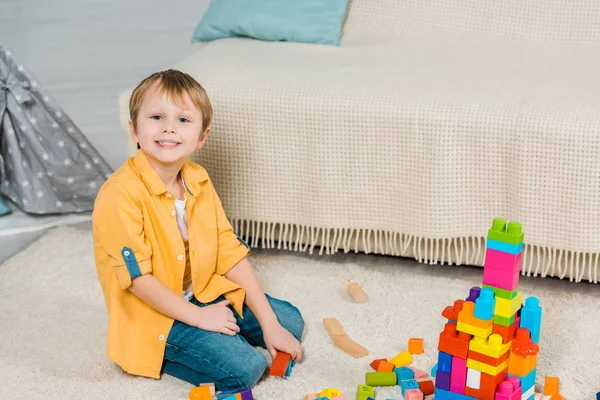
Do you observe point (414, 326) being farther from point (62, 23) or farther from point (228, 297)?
point (62, 23)

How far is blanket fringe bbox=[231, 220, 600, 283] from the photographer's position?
6.28 ft

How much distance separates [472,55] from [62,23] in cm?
226

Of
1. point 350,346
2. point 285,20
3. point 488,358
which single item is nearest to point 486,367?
point 488,358

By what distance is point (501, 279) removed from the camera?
138 centimetres

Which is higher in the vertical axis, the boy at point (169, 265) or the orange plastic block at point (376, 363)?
the boy at point (169, 265)

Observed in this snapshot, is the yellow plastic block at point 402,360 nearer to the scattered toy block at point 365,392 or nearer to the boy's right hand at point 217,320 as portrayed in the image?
the scattered toy block at point 365,392

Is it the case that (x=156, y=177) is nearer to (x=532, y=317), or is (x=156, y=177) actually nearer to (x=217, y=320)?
(x=217, y=320)

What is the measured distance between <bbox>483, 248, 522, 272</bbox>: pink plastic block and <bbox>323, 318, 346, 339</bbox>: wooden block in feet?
1.54

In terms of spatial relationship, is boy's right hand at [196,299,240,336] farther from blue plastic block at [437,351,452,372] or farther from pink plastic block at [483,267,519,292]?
pink plastic block at [483,267,519,292]

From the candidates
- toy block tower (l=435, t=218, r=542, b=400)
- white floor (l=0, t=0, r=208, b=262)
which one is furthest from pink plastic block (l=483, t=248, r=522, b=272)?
white floor (l=0, t=0, r=208, b=262)

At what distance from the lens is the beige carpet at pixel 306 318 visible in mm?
1610

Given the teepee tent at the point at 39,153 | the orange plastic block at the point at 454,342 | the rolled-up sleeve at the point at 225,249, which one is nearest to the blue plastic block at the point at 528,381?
the orange plastic block at the point at 454,342

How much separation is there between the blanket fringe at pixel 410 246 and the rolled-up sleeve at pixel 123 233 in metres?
0.52

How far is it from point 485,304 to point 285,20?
1.18m
